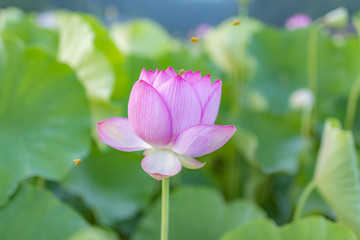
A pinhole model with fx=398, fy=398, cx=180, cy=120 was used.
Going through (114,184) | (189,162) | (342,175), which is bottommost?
(114,184)

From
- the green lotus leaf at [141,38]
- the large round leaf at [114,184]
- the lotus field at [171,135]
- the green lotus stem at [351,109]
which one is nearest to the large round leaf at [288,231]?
the lotus field at [171,135]

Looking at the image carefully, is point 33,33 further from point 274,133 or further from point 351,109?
point 351,109

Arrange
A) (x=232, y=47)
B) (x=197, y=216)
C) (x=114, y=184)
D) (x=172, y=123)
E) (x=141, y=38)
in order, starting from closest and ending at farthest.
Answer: (x=172, y=123), (x=197, y=216), (x=114, y=184), (x=232, y=47), (x=141, y=38)

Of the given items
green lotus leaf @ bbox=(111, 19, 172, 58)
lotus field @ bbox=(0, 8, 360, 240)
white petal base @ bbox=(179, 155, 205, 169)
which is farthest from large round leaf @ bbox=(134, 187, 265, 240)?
green lotus leaf @ bbox=(111, 19, 172, 58)

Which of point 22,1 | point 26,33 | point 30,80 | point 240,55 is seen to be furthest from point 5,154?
point 22,1

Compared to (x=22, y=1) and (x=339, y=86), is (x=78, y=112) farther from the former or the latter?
(x=22, y=1)

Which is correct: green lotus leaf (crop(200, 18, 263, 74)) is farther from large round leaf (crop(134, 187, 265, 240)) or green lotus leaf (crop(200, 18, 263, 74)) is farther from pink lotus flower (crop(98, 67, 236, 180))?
pink lotus flower (crop(98, 67, 236, 180))

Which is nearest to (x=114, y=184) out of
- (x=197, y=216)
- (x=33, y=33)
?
(x=197, y=216)
